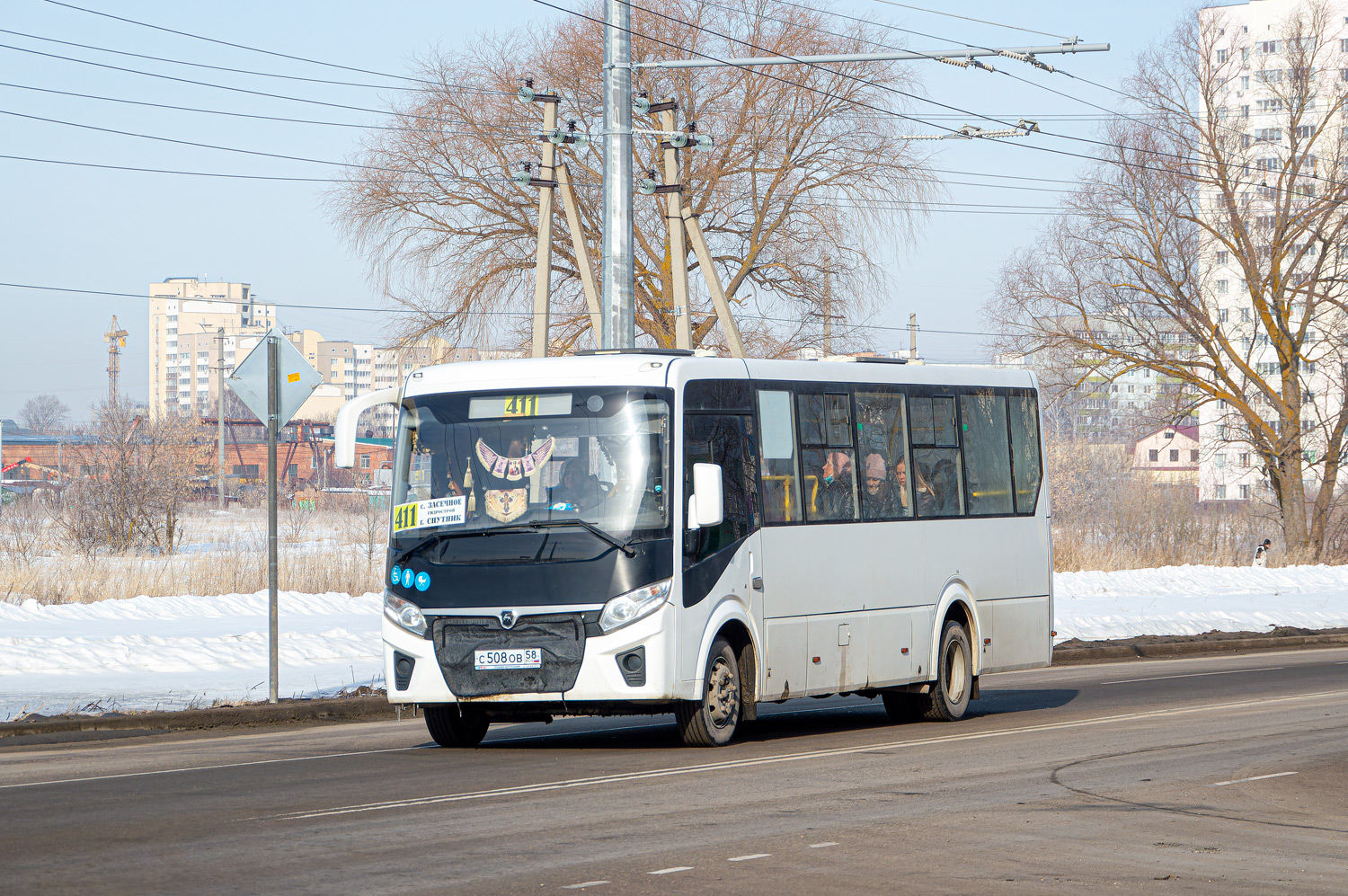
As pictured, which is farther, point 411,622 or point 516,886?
point 411,622

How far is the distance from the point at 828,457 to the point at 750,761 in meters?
3.22

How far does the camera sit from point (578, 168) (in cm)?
4009

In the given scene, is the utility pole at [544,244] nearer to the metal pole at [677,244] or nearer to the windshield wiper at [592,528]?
the metal pole at [677,244]

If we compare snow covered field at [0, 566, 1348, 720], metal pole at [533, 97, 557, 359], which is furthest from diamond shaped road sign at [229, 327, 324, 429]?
metal pole at [533, 97, 557, 359]

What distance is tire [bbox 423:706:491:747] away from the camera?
12.9 m

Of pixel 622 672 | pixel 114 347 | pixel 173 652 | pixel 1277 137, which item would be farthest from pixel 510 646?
pixel 114 347

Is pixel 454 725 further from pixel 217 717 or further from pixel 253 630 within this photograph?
pixel 253 630

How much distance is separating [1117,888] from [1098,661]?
17.6 metres

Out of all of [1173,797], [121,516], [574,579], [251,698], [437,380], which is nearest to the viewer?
[1173,797]

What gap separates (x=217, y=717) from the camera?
49.0 ft

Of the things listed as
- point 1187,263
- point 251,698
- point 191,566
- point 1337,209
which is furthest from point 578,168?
point 251,698

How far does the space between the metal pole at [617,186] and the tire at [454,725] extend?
619cm

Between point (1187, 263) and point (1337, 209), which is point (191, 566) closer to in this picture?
point (1187, 263)

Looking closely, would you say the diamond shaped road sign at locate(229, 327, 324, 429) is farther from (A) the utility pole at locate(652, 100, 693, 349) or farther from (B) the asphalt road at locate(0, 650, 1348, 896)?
(A) the utility pole at locate(652, 100, 693, 349)
